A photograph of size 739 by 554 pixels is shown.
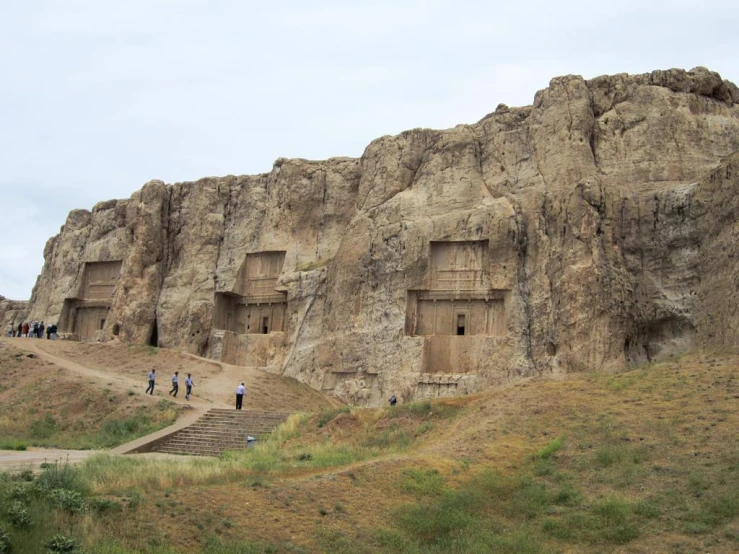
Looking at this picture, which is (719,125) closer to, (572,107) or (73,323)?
(572,107)

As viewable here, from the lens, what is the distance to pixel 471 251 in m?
35.7

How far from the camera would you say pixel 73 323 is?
4891 cm

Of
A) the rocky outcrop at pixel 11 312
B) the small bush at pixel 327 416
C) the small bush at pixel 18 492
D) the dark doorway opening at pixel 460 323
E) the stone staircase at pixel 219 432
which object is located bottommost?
the small bush at pixel 18 492

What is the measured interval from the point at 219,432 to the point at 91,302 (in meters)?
23.8

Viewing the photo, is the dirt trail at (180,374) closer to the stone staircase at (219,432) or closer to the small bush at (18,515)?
the stone staircase at (219,432)

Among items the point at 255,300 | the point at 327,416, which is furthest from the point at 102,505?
the point at 255,300

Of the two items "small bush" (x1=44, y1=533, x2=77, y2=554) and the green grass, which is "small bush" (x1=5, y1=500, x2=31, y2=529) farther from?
the green grass

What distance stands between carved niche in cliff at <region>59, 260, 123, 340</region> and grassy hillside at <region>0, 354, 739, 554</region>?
29.8 meters

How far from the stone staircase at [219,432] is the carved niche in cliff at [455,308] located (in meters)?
8.18

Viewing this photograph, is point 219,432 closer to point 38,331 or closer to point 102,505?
point 102,505

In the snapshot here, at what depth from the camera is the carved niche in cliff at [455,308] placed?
34500mm

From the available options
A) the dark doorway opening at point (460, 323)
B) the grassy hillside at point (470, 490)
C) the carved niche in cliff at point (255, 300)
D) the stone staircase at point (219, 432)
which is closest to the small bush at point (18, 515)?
the grassy hillside at point (470, 490)

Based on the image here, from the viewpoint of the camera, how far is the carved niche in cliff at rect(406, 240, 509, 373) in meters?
34.5

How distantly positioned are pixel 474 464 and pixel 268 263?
26.9 metres
